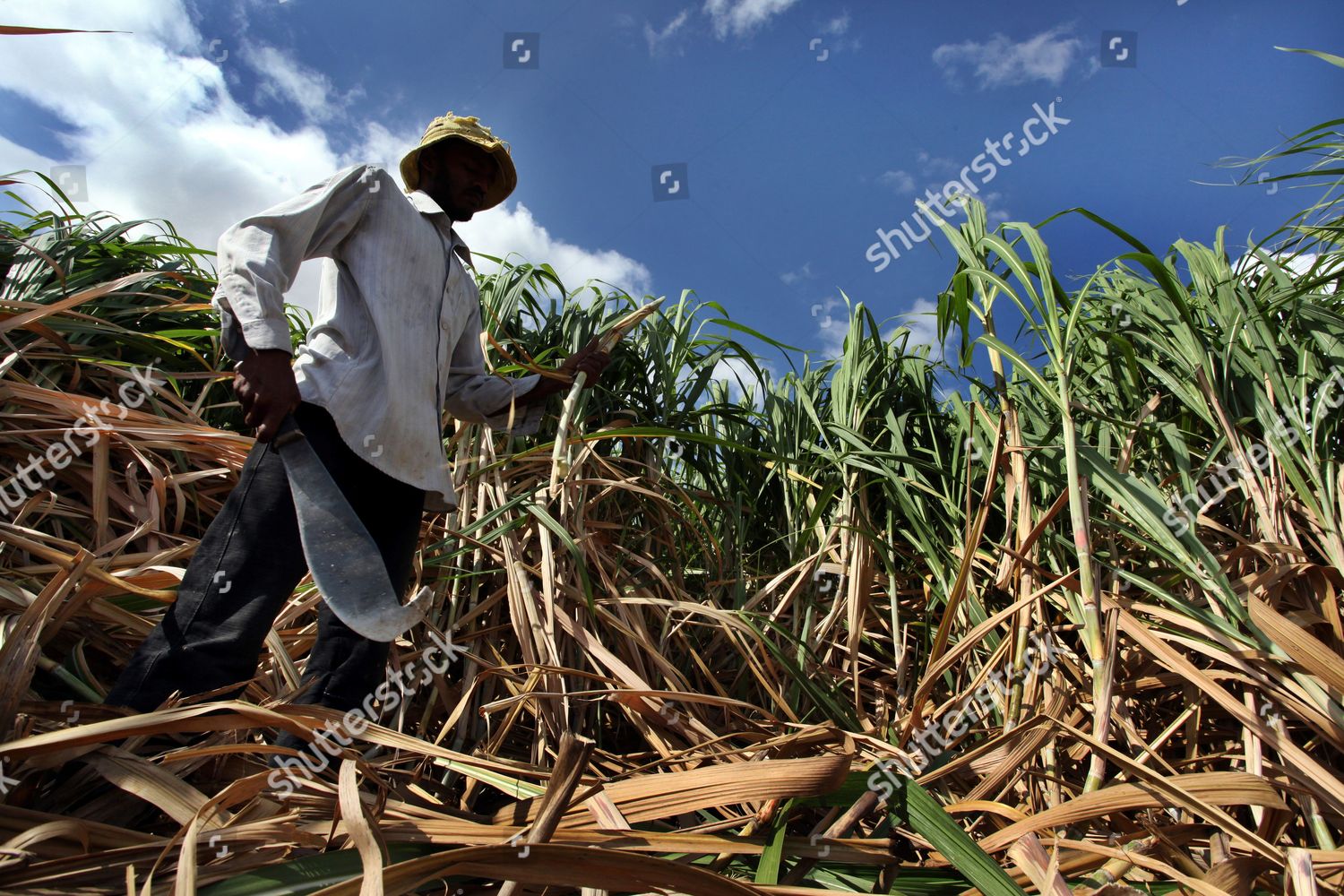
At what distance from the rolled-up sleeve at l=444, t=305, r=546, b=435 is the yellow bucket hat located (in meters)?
0.29

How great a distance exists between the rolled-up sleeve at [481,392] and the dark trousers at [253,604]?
0.36 m

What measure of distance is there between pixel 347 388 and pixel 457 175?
0.62 metres

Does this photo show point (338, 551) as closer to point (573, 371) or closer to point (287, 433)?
point (287, 433)

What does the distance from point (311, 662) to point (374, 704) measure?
0.16 metres

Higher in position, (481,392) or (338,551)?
(481,392)

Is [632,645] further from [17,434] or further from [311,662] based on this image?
[17,434]

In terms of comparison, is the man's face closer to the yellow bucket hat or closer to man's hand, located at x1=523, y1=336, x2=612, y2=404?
the yellow bucket hat

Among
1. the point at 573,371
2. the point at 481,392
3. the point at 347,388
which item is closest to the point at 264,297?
the point at 347,388

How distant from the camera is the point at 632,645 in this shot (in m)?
1.55

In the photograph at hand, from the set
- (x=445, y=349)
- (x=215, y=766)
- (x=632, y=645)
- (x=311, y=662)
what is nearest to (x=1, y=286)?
(x=445, y=349)

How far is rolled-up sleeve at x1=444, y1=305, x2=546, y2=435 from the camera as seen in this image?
169 centimetres

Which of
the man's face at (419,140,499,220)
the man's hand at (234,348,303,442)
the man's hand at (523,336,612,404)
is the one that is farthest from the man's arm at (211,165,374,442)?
the man's hand at (523,336,612,404)

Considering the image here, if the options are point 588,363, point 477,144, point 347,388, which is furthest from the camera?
point 588,363

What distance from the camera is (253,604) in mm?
1150
